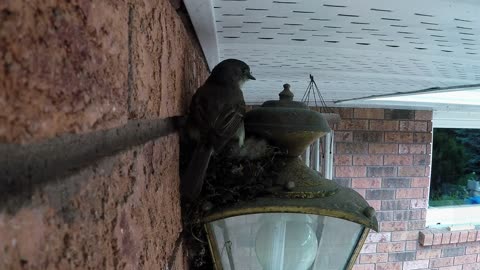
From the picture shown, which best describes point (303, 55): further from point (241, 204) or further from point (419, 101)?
point (419, 101)

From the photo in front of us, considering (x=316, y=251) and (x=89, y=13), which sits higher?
(x=89, y=13)

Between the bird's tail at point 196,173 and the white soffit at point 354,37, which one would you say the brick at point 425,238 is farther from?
the bird's tail at point 196,173

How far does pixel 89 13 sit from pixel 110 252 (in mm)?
144

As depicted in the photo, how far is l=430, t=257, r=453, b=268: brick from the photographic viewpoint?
3025mm

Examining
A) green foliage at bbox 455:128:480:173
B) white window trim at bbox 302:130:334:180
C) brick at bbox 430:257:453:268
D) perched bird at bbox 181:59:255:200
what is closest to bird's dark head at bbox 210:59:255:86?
perched bird at bbox 181:59:255:200

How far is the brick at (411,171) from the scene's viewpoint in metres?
2.96

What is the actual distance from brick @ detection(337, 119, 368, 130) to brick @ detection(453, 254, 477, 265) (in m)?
1.39

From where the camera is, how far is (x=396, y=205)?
116 inches

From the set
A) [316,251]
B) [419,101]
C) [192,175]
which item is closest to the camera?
[192,175]

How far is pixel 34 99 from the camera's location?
0.15 metres

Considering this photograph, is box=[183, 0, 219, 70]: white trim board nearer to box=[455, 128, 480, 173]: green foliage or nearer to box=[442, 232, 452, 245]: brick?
box=[442, 232, 452, 245]: brick

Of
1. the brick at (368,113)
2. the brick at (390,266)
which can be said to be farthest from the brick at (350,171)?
the brick at (390,266)

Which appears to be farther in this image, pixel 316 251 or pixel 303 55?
pixel 303 55

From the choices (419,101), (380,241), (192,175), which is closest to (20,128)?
(192,175)
